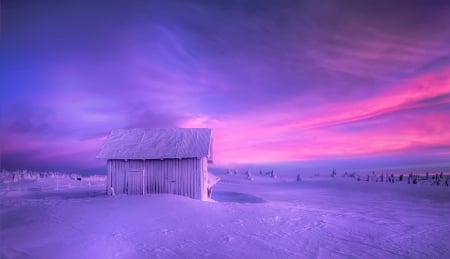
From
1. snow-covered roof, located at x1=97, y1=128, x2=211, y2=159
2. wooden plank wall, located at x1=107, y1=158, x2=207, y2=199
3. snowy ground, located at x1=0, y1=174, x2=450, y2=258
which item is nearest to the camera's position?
snowy ground, located at x1=0, y1=174, x2=450, y2=258

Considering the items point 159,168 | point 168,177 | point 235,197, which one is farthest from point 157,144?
point 235,197

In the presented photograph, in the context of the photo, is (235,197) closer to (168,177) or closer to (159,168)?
(168,177)

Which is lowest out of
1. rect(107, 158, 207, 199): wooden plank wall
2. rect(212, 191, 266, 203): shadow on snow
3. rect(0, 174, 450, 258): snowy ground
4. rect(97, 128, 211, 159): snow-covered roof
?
rect(212, 191, 266, 203): shadow on snow

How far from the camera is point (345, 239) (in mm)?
14719

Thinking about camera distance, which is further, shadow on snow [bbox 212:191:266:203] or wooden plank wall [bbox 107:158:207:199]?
shadow on snow [bbox 212:191:266:203]

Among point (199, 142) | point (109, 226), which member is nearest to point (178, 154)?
point (199, 142)

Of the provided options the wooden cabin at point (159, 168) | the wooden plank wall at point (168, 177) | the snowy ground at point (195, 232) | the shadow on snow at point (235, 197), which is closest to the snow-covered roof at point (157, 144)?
the wooden cabin at point (159, 168)

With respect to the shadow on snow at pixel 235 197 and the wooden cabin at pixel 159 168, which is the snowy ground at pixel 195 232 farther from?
the shadow on snow at pixel 235 197

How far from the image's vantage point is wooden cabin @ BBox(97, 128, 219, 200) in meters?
26.8

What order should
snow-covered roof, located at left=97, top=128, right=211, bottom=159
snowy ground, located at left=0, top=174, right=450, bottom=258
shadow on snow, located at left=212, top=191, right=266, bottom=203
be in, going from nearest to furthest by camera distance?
snowy ground, located at left=0, top=174, right=450, bottom=258 < snow-covered roof, located at left=97, top=128, right=211, bottom=159 < shadow on snow, located at left=212, top=191, right=266, bottom=203

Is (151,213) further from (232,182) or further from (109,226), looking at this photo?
(232,182)

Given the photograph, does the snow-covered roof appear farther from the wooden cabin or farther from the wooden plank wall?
the wooden plank wall

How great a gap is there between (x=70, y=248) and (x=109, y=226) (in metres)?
3.36

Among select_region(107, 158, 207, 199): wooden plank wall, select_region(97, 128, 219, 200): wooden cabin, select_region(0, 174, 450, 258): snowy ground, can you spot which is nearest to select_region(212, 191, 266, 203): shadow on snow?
select_region(97, 128, 219, 200): wooden cabin
